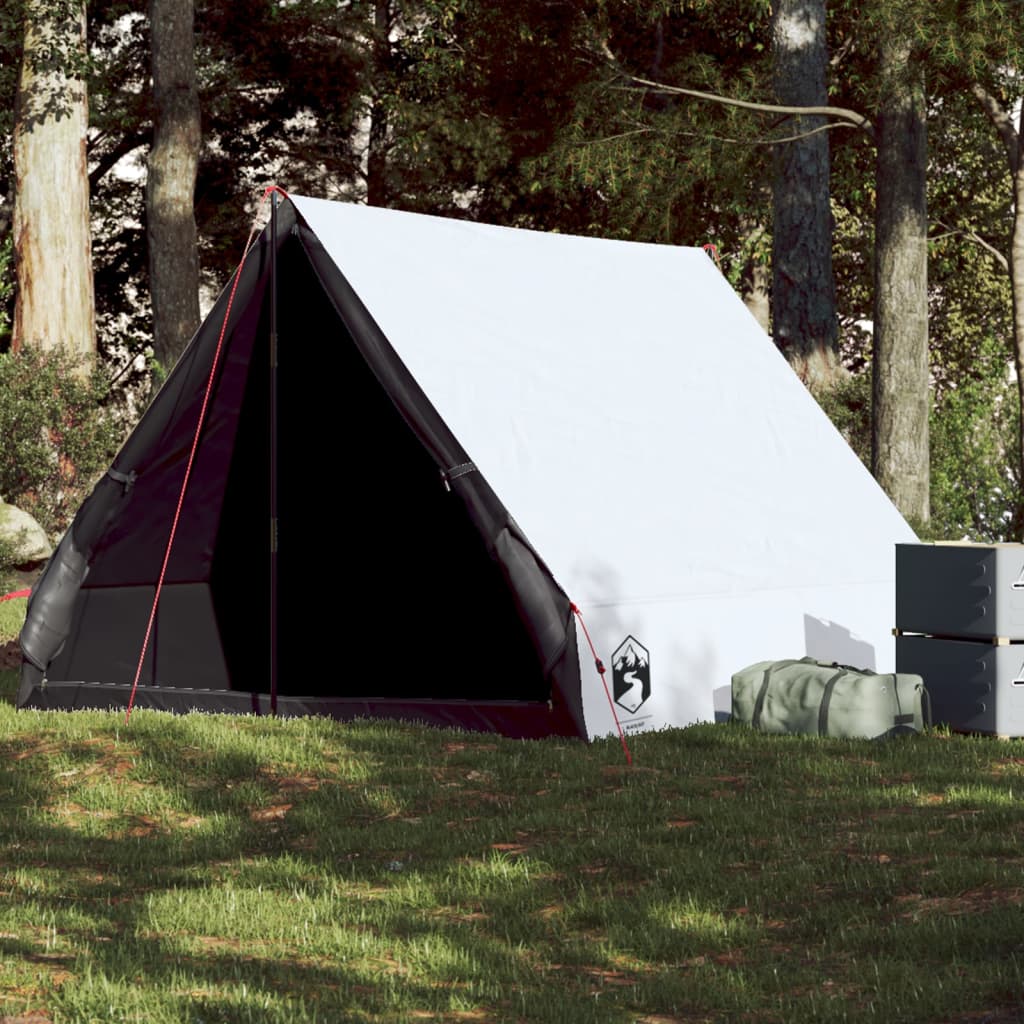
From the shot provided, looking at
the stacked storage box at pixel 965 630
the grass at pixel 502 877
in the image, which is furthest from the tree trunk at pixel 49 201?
the stacked storage box at pixel 965 630

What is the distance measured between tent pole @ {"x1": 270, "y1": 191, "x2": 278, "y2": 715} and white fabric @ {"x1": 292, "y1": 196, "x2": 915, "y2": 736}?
29 cm

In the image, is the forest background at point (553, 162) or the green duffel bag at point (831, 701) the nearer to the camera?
the green duffel bag at point (831, 701)

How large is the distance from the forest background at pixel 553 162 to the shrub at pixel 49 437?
0.03 metres

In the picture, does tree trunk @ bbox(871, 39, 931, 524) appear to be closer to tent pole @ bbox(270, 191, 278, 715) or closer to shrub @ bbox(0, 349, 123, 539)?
tent pole @ bbox(270, 191, 278, 715)

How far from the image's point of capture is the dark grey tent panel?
9.60m

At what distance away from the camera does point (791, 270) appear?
1816 cm

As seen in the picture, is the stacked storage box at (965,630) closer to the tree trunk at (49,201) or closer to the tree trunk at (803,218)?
the tree trunk at (803,218)

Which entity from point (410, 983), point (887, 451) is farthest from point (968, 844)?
point (887, 451)

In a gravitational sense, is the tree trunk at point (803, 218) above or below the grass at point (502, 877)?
above

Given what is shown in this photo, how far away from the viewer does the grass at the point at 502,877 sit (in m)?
4.95

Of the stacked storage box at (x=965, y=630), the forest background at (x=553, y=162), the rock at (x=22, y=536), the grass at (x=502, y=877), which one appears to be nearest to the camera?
the grass at (x=502, y=877)

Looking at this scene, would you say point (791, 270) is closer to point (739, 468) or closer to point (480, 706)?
point (739, 468)

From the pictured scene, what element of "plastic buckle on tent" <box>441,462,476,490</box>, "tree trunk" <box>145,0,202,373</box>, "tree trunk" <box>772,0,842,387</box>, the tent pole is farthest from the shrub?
"plastic buckle on tent" <box>441,462,476,490</box>

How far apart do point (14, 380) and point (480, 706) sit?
35.7ft
